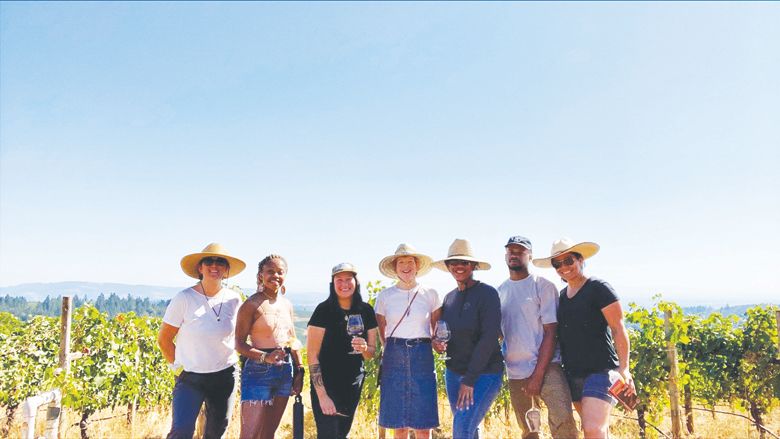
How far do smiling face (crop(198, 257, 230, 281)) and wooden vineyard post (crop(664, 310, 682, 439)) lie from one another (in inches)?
226

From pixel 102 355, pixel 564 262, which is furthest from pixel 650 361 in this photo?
pixel 102 355

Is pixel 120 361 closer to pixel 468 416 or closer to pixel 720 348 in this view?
pixel 468 416

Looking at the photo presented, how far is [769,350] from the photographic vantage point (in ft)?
24.8

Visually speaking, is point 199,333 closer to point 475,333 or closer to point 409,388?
point 409,388

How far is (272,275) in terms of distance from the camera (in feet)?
12.4

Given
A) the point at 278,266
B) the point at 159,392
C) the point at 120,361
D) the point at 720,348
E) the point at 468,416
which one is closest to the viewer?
the point at 468,416

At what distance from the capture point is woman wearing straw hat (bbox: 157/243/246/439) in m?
3.60

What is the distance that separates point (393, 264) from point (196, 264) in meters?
1.84

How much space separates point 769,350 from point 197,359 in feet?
29.0

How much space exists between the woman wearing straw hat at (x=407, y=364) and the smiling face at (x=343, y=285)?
0.29 meters

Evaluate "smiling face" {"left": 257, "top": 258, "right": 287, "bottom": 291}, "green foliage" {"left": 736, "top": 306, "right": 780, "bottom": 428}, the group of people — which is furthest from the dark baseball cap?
"green foliage" {"left": 736, "top": 306, "right": 780, "bottom": 428}

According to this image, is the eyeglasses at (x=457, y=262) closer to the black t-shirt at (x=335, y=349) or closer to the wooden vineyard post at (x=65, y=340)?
the black t-shirt at (x=335, y=349)

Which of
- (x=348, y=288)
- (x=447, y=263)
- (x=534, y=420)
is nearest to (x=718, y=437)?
(x=534, y=420)

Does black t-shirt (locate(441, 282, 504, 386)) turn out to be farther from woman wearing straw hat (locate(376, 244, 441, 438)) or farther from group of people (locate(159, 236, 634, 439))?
woman wearing straw hat (locate(376, 244, 441, 438))
